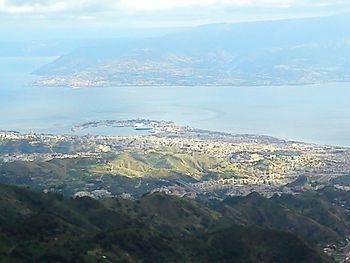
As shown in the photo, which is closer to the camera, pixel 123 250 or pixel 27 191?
pixel 123 250

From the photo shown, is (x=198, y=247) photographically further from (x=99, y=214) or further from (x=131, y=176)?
(x=131, y=176)

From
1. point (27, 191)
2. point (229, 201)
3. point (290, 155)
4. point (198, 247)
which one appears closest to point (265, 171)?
point (290, 155)

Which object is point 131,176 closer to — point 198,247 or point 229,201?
point 229,201

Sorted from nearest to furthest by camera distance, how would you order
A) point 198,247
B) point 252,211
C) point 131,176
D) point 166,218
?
point 198,247
point 166,218
point 252,211
point 131,176

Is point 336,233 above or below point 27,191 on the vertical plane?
below

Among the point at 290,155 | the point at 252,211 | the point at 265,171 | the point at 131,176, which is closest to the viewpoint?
the point at 252,211

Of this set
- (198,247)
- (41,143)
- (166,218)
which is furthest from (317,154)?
(198,247)
